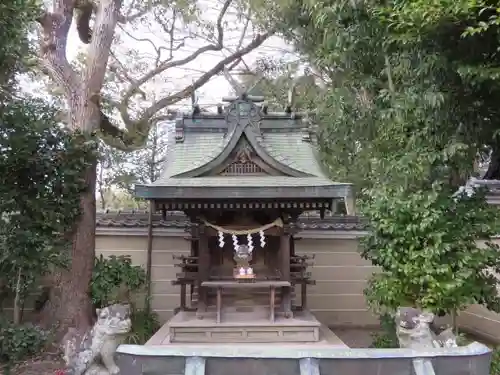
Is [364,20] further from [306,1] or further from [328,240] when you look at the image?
[328,240]

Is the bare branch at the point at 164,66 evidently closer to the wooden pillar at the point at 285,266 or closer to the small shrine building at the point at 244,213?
the small shrine building at the point at 244,213

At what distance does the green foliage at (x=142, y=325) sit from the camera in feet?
27.3

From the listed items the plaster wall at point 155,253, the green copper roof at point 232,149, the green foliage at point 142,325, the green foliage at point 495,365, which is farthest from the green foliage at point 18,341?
the green foliage at point 495,365

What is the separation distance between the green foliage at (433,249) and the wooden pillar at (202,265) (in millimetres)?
2606

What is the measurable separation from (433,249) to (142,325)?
5649mm

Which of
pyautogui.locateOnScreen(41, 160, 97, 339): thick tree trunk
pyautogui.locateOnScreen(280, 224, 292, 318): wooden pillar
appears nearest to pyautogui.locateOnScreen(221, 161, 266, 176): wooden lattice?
pyautogui.locateOnScreen(280, 224, 292, 318): wooden pillar

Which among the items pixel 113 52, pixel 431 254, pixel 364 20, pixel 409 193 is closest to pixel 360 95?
pixel 364 20

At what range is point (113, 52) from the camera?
44.2 feet

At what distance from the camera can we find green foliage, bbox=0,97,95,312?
22.9 ft

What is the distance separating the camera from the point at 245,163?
7.58 meters

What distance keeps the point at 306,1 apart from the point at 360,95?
223 cm

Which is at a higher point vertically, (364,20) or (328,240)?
(364,20)

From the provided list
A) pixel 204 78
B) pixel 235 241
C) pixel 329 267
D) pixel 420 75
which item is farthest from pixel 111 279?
pixel 204 78

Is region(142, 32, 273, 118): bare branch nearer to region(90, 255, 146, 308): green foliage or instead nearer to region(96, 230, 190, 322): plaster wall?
region(96, 230, 190, 322): plaster wall
